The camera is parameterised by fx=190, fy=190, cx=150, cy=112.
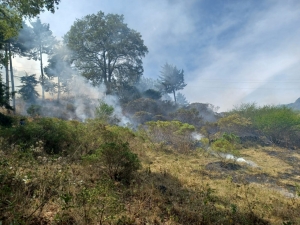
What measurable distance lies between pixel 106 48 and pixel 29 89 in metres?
13.1

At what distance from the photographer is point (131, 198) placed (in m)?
4.29

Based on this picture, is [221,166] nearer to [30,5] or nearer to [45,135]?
[45,135]

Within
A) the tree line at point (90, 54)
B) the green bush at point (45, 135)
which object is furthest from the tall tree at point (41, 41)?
the green bush at point (45, 135)

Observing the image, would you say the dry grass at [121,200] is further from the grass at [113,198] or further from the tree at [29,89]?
the tree at [29,89]

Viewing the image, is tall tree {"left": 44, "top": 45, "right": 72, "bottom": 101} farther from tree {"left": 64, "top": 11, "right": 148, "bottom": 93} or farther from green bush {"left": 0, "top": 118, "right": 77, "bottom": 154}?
green bush {"left": 0, "top": 118, "right": 77, "bottom": 154}

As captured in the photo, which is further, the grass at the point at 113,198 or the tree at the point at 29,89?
the tree at the point at 29,89

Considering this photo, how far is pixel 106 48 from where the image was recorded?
100.0 ft

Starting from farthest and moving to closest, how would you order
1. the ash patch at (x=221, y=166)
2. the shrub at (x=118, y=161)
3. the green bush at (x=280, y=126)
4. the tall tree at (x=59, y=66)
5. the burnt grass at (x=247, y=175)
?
the tall tree at (x=59, y=66) → the green bush at (x=280, y=126) → the ash patch at (x=221, y=166) → the burnt grass at (x=247, y=175) → the shrub at (x=118, y=161)

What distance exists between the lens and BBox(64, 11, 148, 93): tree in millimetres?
29812

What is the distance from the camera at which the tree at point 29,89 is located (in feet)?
90.0

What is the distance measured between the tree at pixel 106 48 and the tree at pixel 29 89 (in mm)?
7022

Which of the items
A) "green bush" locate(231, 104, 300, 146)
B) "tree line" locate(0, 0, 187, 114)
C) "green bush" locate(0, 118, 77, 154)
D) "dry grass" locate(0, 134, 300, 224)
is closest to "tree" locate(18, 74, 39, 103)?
"tree line" locate(0, 0, 187, 114)

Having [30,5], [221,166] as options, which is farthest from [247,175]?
[30,5]

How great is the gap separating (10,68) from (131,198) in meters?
26.1
